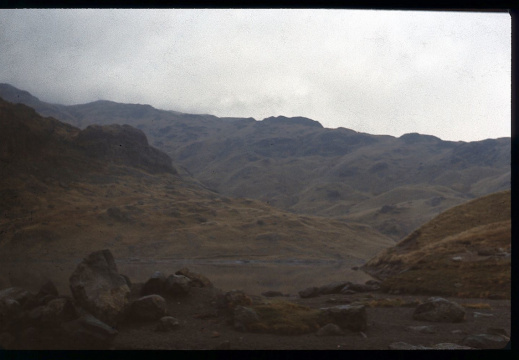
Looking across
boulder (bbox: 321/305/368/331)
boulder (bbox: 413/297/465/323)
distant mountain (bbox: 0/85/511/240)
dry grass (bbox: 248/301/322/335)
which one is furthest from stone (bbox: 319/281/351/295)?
distant mountain (bbox: 0/85/511/240)

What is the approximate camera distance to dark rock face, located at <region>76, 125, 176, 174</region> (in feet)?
190

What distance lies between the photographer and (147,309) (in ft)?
40.8

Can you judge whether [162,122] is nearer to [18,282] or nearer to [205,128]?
[205,128]

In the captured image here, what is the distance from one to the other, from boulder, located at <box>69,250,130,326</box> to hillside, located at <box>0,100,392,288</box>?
72.7 feet

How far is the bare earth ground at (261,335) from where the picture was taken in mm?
10867

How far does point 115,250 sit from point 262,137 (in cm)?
7313

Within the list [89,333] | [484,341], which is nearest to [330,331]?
[484,341]

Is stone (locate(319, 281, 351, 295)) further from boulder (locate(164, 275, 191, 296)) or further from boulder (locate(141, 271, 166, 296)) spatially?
boulder (locate(141, 271, 166, 296))

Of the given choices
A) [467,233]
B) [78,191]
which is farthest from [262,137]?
[467,233]

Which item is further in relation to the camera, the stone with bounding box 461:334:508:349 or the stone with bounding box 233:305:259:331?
the stone with bounding box 233:305:259:331

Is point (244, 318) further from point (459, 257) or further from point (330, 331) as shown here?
point (459, 257)

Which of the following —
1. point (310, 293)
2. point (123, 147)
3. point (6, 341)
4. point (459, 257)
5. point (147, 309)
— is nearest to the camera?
point (6, 341)

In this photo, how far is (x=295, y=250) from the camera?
159 feet

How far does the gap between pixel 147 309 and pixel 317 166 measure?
342 feet
